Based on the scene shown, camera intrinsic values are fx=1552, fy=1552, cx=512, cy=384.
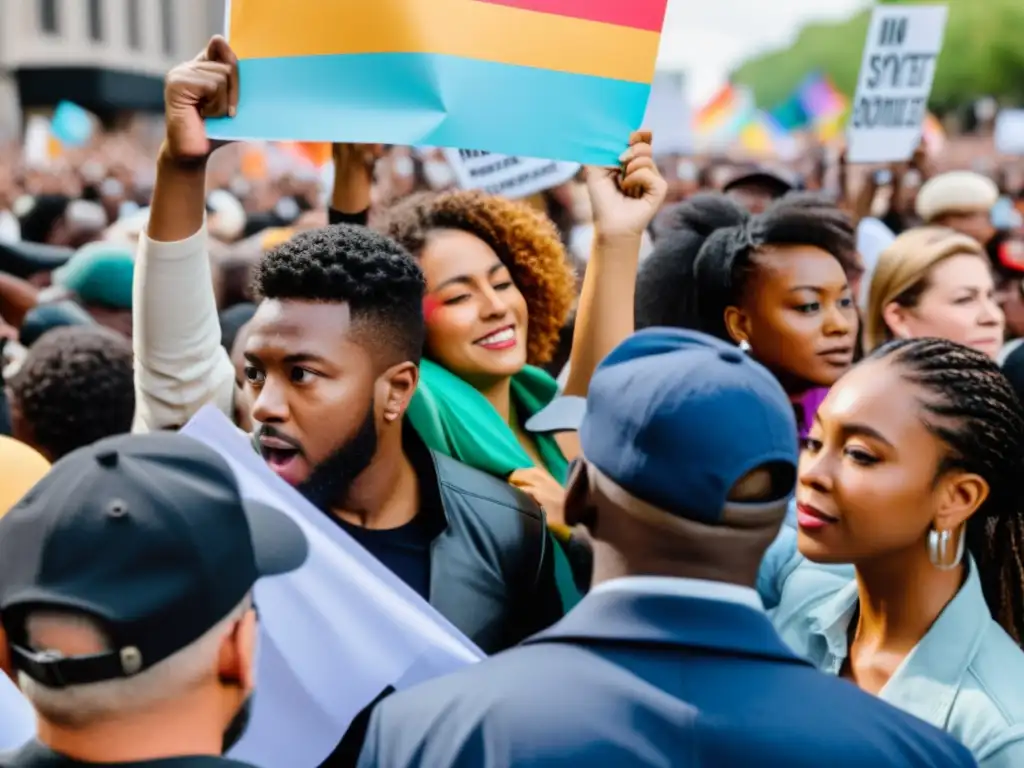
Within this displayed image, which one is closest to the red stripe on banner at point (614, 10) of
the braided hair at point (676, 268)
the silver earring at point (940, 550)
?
the braided hair at point (676, 268)

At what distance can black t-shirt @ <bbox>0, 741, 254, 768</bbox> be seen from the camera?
1.80 metres

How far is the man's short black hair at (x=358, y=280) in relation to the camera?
2.80 meters

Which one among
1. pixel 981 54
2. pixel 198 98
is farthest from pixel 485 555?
pixel 981 54

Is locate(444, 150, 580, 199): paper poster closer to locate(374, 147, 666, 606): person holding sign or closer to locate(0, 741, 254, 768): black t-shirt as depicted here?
locate(374, 147, 666, 606): person holding sign

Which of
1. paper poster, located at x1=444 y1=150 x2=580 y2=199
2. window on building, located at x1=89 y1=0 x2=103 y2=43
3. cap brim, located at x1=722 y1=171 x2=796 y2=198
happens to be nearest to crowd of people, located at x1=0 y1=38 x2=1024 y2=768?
paper poster, located at x1=444 y1=150 x2=580 y2=199

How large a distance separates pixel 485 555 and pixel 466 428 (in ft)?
1.19

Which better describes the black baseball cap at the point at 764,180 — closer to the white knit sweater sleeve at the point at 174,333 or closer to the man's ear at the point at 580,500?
the white knit sweater sleeve at the point at 174,333

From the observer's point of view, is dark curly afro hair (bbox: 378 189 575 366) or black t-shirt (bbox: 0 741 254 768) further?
dark curly afro hair (bbox: 378 189 575 366)

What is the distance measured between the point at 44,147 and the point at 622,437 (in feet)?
48.8

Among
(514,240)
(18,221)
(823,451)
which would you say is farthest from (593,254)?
(18,221)

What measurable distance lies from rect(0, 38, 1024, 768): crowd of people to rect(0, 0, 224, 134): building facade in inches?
1455

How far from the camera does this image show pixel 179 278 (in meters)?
2.88

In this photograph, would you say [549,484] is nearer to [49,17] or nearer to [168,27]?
[49,17]

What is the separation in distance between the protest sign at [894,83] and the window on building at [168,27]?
50.7m
